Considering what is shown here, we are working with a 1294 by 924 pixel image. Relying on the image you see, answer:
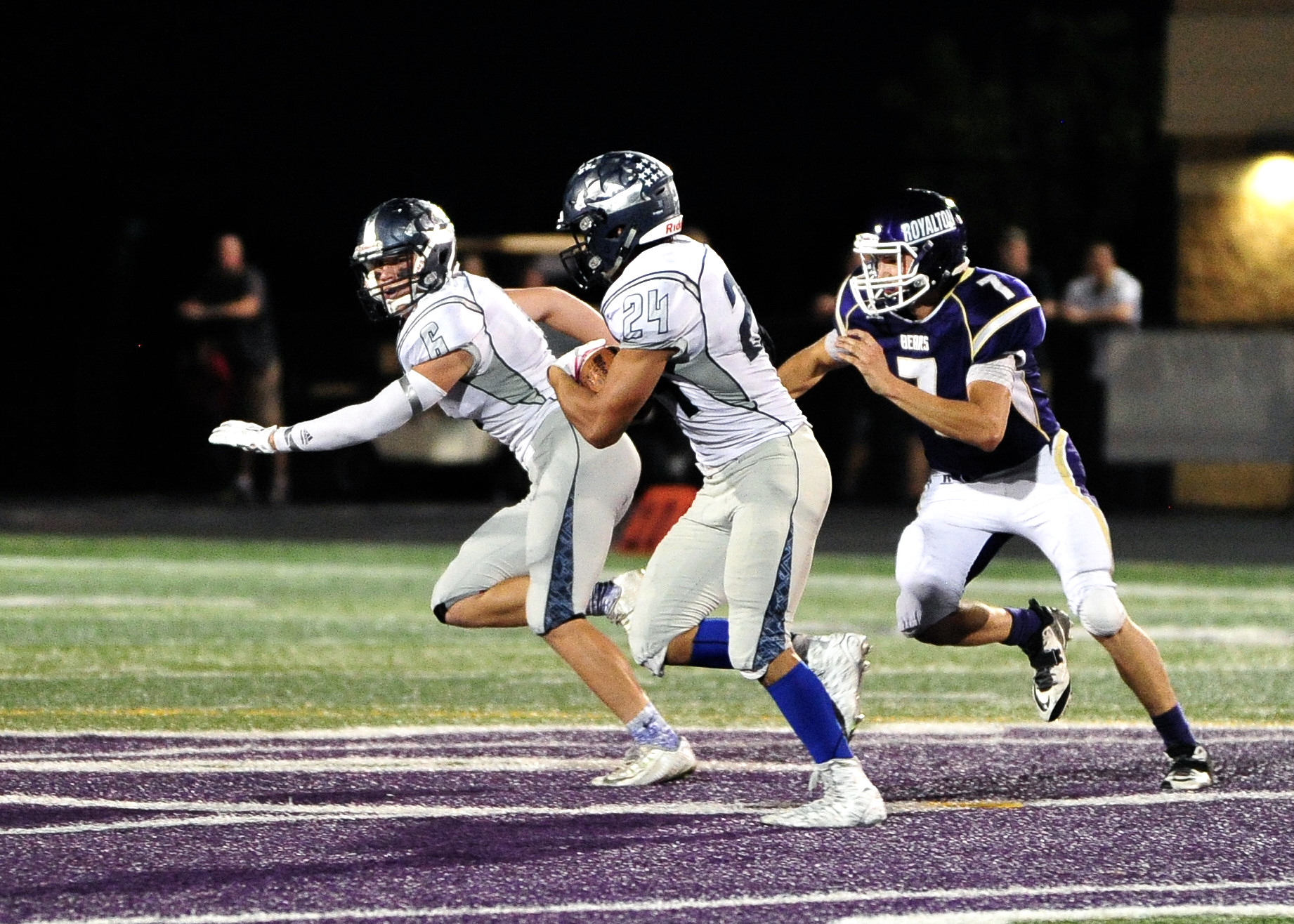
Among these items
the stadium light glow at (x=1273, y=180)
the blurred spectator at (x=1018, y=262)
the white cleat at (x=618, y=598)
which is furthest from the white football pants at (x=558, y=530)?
the stadium light glow at (x=1273, y=180)

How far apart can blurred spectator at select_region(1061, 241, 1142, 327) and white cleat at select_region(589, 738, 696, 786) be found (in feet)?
39.0

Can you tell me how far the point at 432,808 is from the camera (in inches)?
254

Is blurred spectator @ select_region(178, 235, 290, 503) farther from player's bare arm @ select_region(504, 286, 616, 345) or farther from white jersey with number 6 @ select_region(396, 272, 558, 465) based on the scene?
white jersey with number 6 @ select_region(396, 272, 558, 465)

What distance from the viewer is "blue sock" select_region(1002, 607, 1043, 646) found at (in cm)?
731

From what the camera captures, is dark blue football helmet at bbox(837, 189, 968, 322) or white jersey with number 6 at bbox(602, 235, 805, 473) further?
dark blue football helmet at bbox(837, 189, 968, 322)

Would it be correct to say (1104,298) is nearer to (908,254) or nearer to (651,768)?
(908,254)

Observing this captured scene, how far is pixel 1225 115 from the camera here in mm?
20859

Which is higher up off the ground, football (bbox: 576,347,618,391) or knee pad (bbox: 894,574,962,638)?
football (bbox: 576,347,618,391)

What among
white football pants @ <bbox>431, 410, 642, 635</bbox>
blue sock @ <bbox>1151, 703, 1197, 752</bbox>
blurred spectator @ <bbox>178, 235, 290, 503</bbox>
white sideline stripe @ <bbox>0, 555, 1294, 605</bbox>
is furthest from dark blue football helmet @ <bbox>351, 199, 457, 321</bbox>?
→ blurred spectator @ <bbox>178, 235, 290, 503</bbox>

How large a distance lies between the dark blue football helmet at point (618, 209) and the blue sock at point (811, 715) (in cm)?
124

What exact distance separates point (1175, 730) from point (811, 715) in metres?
1.28

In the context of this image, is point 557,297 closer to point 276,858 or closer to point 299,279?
point 276,858

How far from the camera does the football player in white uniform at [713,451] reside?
6.20m

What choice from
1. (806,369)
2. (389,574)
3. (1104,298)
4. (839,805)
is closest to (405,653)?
(389,574)
